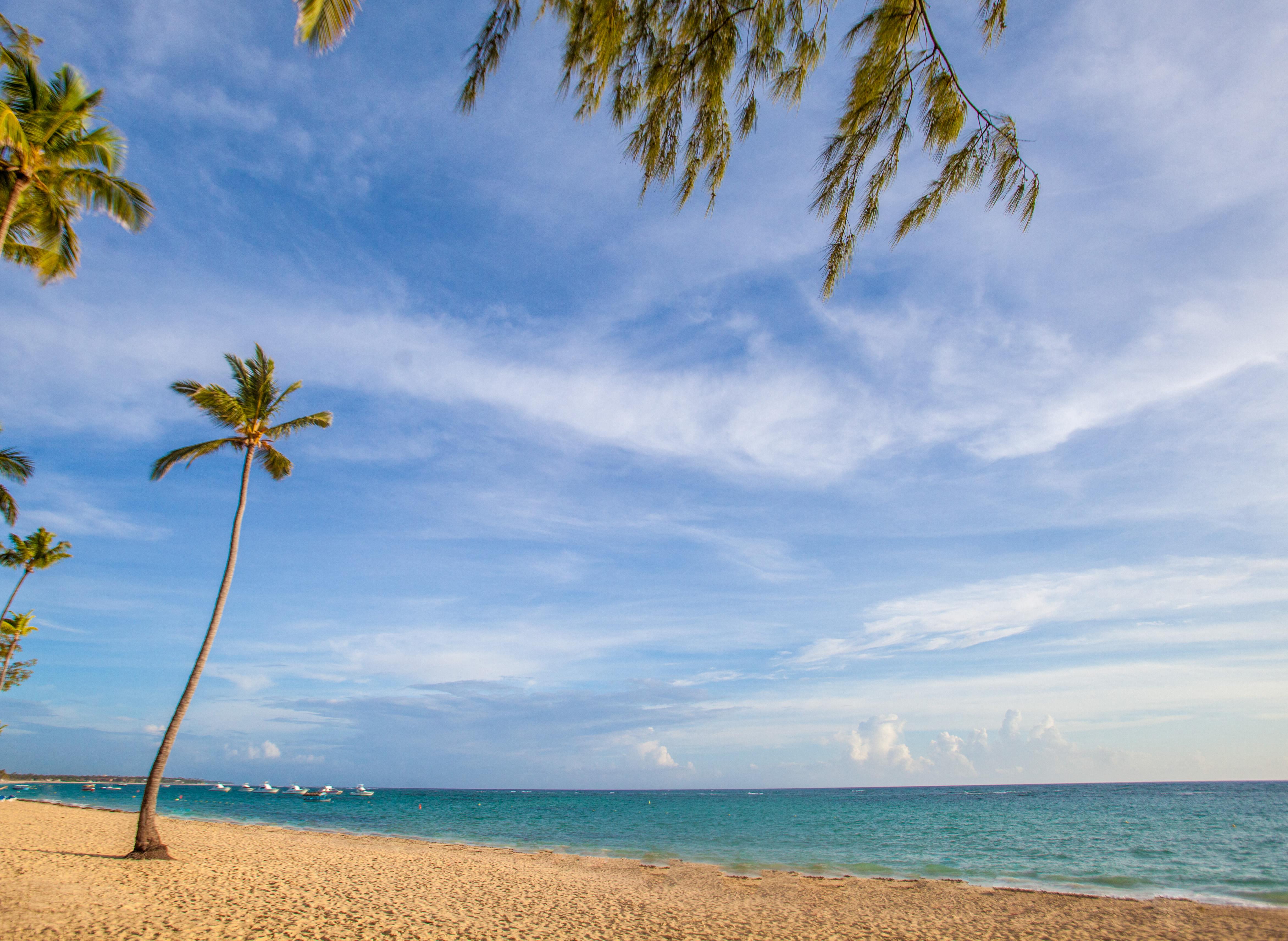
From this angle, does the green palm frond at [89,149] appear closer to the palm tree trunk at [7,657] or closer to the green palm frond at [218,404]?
the green palm frond at [218,404]

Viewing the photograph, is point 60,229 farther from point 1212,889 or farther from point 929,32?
point 1212,889

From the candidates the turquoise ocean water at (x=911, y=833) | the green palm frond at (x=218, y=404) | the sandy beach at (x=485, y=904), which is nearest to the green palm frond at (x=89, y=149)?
the green palm frond at (x=218, y=404)

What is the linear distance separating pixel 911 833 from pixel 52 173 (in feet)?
149

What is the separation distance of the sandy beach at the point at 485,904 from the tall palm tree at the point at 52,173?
33.5ft

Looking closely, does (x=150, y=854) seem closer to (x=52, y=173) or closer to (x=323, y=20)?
(x=52, y=173)

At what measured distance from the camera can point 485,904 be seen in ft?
39.9

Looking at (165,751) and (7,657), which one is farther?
(7,657)

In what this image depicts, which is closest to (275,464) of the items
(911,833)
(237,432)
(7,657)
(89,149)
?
(237,432)

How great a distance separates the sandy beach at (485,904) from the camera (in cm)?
902

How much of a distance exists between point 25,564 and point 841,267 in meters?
38.0

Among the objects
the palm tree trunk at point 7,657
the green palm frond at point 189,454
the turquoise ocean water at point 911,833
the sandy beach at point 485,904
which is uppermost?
the green palm frond at point 189,454

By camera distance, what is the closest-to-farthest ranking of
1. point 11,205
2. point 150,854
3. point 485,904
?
point 11,205 < point 485,904 < point 150,854

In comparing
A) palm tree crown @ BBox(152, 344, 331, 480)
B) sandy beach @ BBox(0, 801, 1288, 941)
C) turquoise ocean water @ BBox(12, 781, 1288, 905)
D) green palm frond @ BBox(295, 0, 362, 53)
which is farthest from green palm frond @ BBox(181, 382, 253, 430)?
turquoise ocean water @ BBox(12, 781, 1288, 905)

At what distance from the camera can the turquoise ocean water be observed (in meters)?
19.7
